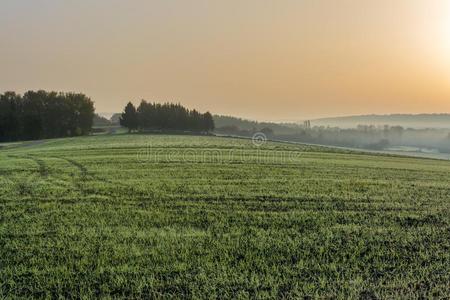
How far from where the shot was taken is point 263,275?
5.50 metres

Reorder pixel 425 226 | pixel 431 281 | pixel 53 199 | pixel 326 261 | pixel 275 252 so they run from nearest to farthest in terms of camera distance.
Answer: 1. pixel 431 281
2. pixel 326 261
3. pixel 275 252
4. pixel 425 226
5. pixel 53 199

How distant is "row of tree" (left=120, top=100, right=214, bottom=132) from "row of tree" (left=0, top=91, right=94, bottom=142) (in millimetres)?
9663

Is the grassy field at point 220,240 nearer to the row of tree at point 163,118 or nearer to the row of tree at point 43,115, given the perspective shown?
the row of tree at point 43,115

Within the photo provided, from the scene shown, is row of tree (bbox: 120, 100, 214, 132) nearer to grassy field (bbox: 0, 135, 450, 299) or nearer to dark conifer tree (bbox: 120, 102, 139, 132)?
dark conifer tree (bbox: 120, 102, 139, 132)

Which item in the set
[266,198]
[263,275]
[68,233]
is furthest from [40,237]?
[266,198]

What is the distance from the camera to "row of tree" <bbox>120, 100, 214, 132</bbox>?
80688mm

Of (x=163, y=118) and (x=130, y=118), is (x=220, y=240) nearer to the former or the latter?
(x=130, y=118)

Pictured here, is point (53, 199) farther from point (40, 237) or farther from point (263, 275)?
point (263, 275)

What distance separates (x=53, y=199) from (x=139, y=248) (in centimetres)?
569

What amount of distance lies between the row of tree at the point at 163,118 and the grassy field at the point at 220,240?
6914cm

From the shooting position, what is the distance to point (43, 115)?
2869 inches

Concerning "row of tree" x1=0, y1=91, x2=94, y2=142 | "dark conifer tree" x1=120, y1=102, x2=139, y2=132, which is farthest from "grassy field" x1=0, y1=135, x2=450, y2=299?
"dark conifer tree" x1=120, y1=102, x2=139, y2=132

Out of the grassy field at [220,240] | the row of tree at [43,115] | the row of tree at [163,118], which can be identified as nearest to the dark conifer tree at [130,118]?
the row of tree at [163,118]

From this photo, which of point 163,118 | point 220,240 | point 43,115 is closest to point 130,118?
point 163,118
